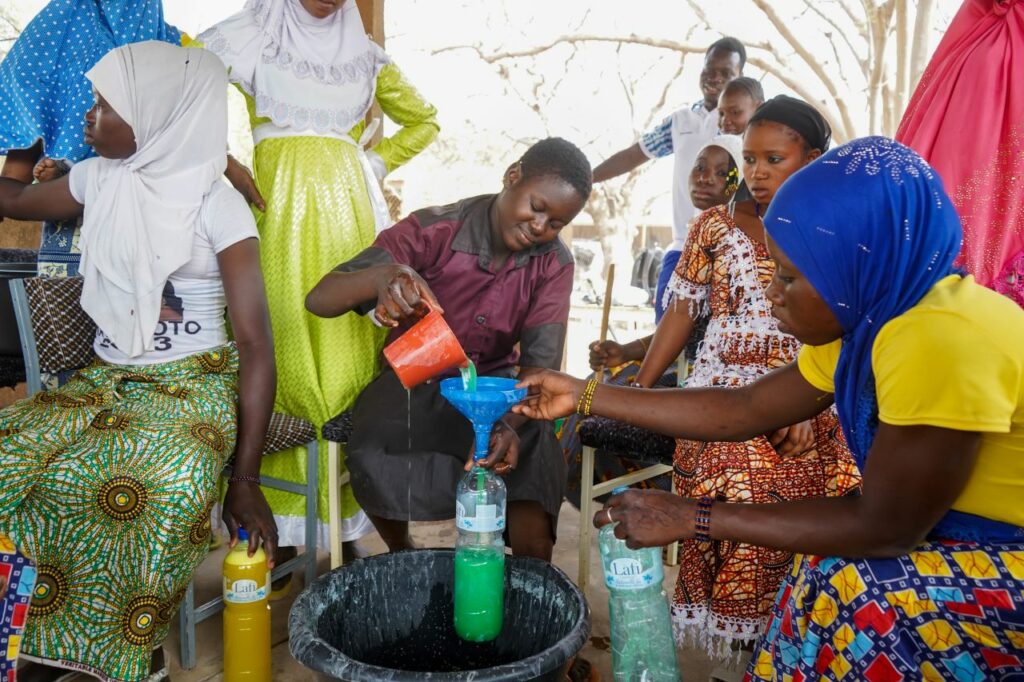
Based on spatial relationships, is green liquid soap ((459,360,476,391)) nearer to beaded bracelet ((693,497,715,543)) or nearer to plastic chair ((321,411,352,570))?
beaded bracelet ((693,497,715,543))

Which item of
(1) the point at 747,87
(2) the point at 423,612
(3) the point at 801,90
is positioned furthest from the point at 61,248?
(3) the point at 801,90

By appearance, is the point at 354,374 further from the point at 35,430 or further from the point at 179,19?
the point at 179,19

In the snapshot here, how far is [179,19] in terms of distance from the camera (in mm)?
8219

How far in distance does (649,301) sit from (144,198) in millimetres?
12706

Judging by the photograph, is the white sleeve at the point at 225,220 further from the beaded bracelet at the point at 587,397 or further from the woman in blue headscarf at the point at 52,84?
the beaded bracelet at the point at 587,397

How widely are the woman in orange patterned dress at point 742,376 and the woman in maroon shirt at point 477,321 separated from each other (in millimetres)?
428

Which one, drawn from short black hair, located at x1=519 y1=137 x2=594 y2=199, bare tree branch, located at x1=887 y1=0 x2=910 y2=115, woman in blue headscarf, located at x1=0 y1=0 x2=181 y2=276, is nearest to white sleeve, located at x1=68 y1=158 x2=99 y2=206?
woman in blue headscarf, located at x1=0 y1=0 x2=181 y2=276

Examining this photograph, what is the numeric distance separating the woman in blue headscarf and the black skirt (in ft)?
4.01

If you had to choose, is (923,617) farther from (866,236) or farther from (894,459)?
(866,236)

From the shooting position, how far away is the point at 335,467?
2.65 meters

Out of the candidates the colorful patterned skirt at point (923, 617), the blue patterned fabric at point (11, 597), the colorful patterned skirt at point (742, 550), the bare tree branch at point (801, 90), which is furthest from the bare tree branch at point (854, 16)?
the blue patterned fabric at point (11, 597)

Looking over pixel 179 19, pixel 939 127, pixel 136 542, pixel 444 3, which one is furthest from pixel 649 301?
pixel 136 542

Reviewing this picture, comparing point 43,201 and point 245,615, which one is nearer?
point 245,615

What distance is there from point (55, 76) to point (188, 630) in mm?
1989
